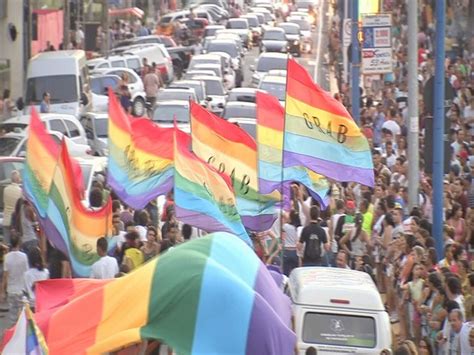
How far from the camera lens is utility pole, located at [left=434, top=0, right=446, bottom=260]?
22.1 metres

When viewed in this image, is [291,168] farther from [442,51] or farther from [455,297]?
[455,297]

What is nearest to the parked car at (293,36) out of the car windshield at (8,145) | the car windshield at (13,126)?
the car windshield at (13,126)

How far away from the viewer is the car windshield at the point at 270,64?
4762 cm

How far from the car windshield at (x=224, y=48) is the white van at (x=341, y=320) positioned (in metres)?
35.9

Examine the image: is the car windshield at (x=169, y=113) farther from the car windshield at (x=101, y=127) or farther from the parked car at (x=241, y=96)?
the parked car at (x=241, y=96)

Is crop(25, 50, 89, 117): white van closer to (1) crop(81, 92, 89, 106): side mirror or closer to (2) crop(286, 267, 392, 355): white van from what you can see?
(1) crop(81, 92, 89, 106): side mirror

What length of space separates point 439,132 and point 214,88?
808 inches

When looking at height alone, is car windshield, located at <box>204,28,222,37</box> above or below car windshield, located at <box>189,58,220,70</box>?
above

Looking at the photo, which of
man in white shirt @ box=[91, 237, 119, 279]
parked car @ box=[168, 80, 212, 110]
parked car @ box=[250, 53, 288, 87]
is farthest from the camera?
parked car @ box=[250, 53, 288, 87]

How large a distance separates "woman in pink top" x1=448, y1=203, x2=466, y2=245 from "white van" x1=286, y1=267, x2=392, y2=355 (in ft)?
18.0

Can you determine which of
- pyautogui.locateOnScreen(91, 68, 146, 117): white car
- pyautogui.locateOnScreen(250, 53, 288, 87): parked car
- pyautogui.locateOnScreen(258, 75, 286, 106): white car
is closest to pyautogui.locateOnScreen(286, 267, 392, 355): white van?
pyautogui.locateOnScreen(258, 75, 286, 106): white car

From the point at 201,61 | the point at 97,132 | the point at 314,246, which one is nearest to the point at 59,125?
the point at 97,132

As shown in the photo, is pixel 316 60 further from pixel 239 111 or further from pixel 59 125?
pixel 59 125

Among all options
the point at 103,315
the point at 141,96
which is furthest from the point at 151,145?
the point at 141,96
